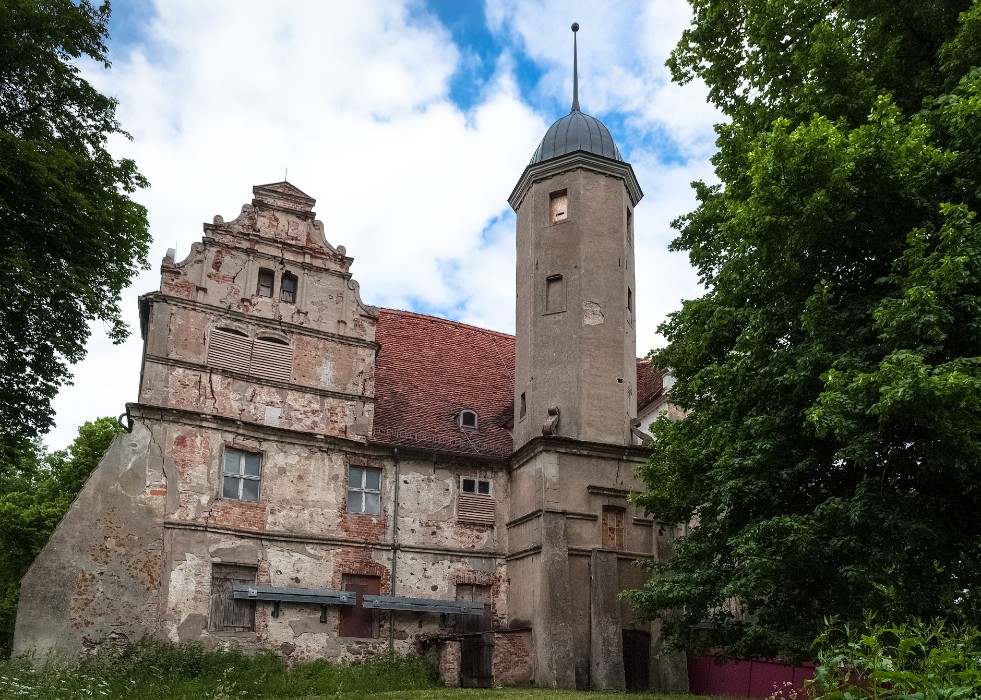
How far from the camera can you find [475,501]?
2136 cm

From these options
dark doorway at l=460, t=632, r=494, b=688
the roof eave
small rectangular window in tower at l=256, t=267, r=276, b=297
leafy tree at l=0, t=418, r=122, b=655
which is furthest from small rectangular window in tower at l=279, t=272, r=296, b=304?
leafy tree at l=0, t=418, r=122, b=655

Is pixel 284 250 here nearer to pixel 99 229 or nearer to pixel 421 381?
pixel 421 381

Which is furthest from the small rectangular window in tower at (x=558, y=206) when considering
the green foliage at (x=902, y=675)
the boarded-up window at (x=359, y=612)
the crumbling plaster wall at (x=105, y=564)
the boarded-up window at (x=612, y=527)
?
the green foliage at (x=902, y=675)

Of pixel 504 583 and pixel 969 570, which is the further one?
pixel 504 583

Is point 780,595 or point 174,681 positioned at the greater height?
point 780,595

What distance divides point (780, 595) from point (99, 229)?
12340mm

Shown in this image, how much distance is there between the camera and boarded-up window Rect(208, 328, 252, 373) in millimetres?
19750

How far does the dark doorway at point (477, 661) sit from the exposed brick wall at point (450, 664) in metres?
0.14

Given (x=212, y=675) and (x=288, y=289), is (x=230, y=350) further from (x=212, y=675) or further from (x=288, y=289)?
(x=212, y=675)

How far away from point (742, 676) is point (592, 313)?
8659mm

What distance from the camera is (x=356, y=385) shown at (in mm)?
21094

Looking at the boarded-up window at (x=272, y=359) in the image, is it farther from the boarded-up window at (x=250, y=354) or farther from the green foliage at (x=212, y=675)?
the green foliage at (x=212, y=675)

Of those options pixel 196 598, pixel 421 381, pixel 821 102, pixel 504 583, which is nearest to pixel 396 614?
pixel 504 583

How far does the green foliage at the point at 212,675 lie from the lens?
15.3 m
